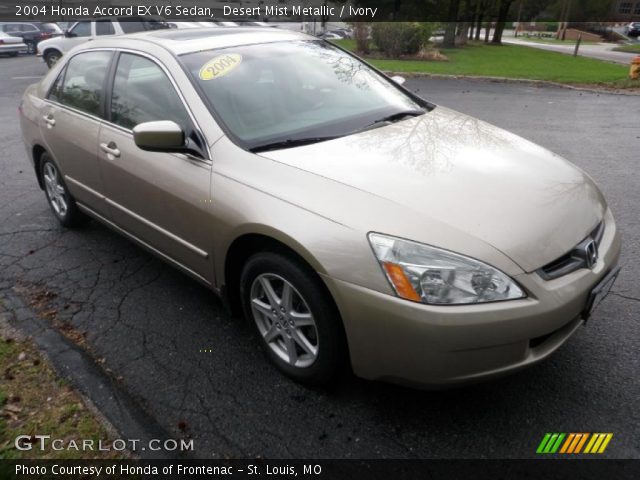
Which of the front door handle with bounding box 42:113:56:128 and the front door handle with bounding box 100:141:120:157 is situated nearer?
the front door handle with bounding box 100:141:120:157

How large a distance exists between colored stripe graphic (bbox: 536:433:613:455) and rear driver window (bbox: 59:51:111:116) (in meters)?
3.39

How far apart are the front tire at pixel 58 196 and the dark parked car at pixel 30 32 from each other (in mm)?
21676

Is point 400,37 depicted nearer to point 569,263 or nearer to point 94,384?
point 569,263

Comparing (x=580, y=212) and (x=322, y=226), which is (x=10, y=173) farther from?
(x=580, y=212)

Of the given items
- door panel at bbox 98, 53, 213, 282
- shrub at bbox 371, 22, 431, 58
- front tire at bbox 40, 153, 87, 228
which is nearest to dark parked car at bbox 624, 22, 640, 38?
shrub at bbox 371, 22, 431, 58

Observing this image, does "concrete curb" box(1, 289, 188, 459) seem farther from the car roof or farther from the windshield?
the car roof

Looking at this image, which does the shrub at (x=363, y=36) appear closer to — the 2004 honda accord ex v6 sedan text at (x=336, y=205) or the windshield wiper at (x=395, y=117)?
the 2004 honda accord ex v6 sedan text at (x=336, y=205)

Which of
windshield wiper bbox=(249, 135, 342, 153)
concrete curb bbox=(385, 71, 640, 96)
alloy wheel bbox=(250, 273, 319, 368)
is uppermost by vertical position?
windshield wiper bbox=(249, 135, 342, 153)

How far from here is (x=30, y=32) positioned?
22.7 m

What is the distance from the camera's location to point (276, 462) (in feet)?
7.14

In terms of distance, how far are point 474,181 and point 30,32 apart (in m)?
26.2

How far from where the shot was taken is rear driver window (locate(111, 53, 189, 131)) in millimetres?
2959

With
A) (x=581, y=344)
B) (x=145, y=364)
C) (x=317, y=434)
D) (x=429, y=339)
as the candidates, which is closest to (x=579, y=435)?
(x=581, y=344)

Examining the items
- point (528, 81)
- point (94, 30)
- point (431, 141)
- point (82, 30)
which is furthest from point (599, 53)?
point (431, 141)
